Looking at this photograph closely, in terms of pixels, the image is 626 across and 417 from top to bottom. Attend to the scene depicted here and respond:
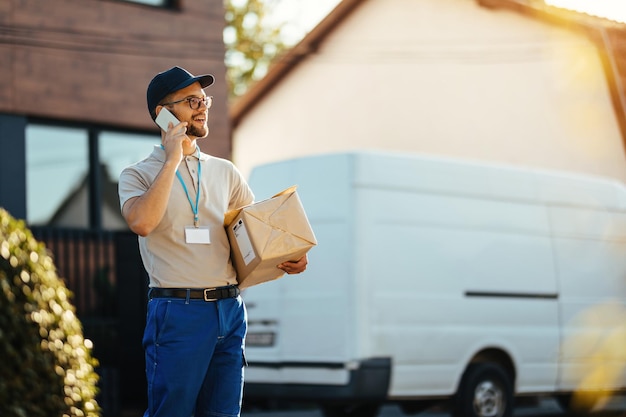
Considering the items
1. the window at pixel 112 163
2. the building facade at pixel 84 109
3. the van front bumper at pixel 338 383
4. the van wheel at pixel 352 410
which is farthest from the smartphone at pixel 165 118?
the window at pixel 112 163

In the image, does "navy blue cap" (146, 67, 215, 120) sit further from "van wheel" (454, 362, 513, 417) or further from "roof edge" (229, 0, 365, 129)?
"roof edge" (229, 0, 365, 129)

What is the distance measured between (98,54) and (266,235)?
10124mm

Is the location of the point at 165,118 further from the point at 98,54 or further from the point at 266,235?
the point at 98,54

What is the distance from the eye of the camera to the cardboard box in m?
4.68

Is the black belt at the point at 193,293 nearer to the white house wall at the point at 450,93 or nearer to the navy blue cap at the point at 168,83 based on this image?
the navy blue cap at the point at 168,83

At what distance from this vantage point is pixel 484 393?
9.98 meters

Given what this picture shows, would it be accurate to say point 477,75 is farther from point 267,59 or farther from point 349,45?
point 267,59

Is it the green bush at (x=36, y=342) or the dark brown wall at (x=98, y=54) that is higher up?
the dark brown wall at (x=98, y=54)

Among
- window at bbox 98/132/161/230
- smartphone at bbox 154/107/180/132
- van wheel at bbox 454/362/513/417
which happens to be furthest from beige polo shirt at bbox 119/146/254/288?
window at bbox 98/132/161/230

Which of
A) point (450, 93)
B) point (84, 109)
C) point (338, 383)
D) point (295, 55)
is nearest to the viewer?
point (338, 383)

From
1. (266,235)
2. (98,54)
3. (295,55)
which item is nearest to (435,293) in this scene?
(266,235)

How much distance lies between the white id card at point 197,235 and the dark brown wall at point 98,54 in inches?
369

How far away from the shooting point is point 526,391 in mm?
10344

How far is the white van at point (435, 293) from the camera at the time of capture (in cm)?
916
